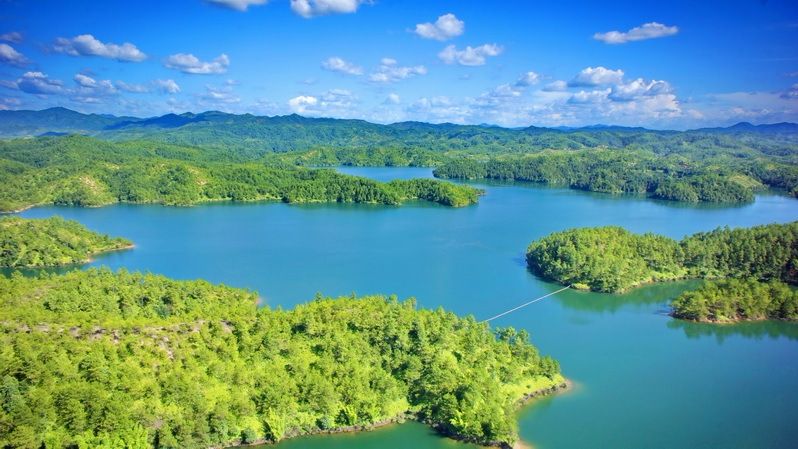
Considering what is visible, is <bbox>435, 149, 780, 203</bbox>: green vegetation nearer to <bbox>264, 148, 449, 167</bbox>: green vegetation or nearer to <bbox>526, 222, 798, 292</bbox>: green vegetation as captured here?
<bbox>264, 148, 449, 167</bbox>: green vegetation

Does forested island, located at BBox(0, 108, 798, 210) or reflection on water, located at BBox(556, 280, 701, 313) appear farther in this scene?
forested island, located at BBox(0, 108, 798, 210)

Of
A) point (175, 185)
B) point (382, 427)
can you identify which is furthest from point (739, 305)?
point (175, 185)

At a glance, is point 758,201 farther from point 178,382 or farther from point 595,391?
point 178,382

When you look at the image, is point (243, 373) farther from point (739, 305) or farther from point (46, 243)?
point (46, 243)

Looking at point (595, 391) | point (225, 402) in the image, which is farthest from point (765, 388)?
point (225, 402)

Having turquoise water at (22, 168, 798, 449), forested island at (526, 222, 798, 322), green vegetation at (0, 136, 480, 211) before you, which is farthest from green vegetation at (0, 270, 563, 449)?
green vegetation at (0, 136, 480, 211)

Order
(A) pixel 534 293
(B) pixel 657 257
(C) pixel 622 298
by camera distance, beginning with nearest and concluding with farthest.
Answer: (C) pixel 622 298, (A) pixel 534 293, (B) pixel 657 257
